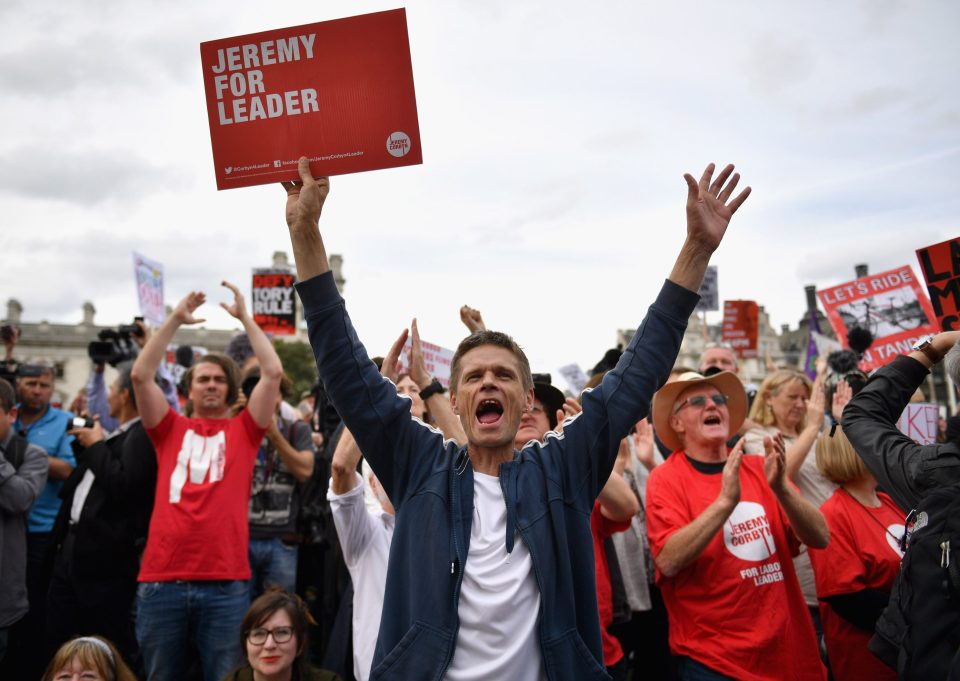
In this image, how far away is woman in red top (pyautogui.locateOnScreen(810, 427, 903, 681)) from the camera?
4.11 meters

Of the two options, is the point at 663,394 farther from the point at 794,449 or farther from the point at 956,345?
the point at 956,345

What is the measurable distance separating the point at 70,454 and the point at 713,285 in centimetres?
939

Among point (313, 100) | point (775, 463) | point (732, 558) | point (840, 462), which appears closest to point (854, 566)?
point (840, 462)

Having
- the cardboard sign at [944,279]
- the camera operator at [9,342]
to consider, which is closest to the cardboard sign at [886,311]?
the cardboard sign at [944,279]

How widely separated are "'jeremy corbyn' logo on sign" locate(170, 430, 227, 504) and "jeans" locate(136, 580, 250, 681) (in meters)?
0.55

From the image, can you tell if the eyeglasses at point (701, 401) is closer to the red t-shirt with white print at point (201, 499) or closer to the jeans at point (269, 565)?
the red t-shirt with white print at point (201, 499)

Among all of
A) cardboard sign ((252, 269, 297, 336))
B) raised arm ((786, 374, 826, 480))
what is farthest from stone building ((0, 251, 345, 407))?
raised arm ((786, 374, 826, 480))

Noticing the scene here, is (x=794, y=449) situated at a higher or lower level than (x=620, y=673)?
higher

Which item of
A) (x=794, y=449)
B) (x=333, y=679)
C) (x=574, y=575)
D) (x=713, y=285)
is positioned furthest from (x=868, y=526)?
(x=713, y=285)

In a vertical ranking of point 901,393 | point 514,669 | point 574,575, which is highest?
point 901,393

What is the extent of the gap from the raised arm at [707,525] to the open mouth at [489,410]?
1512 mm

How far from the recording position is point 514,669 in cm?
227

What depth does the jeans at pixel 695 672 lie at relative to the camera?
12.0 ft

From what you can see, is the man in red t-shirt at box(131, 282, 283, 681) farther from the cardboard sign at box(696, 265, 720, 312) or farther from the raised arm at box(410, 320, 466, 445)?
the cardboard sign at box(696, 265, 720, 312)
